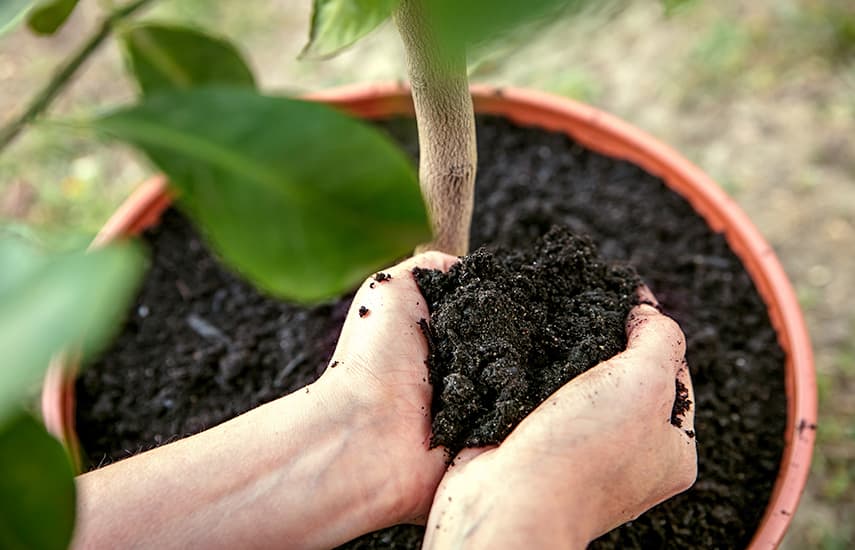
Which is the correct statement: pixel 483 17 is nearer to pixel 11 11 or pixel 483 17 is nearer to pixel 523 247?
pixel 11 11

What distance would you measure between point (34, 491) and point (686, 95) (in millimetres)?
1554

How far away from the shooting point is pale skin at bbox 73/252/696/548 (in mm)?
748

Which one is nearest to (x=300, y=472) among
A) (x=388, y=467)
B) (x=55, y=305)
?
(x=388, y=467)

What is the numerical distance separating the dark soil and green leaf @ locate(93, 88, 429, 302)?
591 mm

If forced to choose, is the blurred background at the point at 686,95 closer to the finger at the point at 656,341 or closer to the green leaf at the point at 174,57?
the finger at the point at 656,341

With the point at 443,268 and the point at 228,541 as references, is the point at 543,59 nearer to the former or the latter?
the point at 443,268

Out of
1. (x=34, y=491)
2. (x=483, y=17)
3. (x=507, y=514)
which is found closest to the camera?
(x=483, y=17)

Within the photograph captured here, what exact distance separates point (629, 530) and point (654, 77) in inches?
43.4

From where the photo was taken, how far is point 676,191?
4.28ft

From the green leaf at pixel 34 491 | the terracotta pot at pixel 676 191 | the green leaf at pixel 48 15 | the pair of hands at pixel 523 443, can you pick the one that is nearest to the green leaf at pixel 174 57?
the green leaf at pixel 48 15

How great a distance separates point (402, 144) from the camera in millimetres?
1385

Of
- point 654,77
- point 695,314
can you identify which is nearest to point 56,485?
point 695,314

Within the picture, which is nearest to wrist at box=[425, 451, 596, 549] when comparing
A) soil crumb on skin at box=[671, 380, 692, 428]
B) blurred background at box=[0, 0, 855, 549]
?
soil crumb on skin at box=[671, 380, 692, 428]

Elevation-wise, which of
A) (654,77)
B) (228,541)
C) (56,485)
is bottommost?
(654,77)
